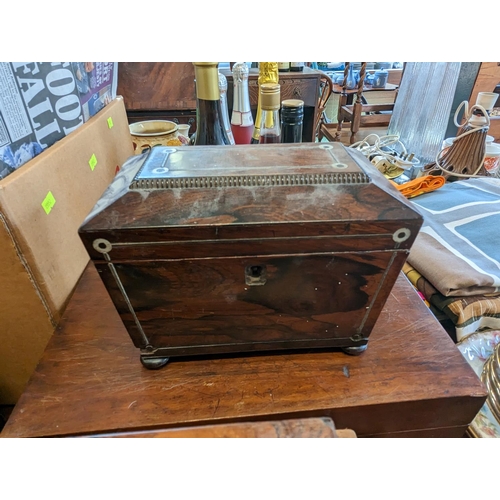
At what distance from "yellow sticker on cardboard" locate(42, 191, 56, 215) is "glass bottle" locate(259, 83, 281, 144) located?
1.40 ft

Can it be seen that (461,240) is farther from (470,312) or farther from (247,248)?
(247,248)

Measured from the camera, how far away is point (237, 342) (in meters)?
0.50

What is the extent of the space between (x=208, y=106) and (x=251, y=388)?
544 mm

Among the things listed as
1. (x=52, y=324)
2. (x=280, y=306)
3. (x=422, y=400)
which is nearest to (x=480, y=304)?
(x=422, y=400)

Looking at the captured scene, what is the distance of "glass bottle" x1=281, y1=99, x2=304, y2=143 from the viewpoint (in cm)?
69

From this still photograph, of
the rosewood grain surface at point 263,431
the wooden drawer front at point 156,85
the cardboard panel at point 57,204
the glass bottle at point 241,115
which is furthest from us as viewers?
the wooden drawer front at point 156,85

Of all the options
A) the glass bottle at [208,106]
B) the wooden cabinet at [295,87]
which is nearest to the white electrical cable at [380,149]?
the wooden cabinet at [295,87]

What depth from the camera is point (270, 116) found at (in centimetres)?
73

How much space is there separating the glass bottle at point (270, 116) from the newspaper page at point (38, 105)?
40cm

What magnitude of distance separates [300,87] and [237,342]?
116cm

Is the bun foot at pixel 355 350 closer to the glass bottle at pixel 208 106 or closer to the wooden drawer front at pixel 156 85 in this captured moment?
the glass bottle at pixel 208 106

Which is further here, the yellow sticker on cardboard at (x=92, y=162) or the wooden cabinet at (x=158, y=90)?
the wooden cabinet at (x=158, y=90)

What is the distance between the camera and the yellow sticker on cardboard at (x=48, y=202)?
548mm

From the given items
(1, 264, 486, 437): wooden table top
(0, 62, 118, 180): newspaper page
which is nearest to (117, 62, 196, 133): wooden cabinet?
(0, 62, 118, 180): newspaper page
